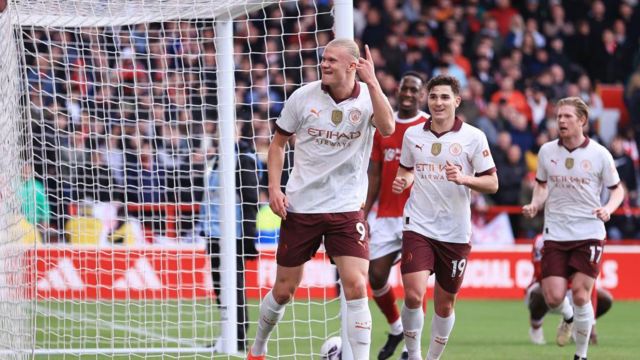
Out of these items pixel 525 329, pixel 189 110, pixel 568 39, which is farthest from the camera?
pixel 568 39

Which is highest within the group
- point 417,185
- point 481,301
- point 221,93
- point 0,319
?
point 221,93

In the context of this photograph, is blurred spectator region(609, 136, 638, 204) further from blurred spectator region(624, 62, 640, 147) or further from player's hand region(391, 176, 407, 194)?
player's hand region(391, 176, 407, 194)

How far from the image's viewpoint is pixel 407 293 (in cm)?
916

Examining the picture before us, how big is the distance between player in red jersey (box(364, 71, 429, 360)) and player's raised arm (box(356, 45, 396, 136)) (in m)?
2.32

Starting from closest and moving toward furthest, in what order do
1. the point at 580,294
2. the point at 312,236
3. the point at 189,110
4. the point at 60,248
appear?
the point at 312,236 < the point at 580,294 < the point at 189,110 < the point at 60,248

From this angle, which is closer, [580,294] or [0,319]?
[0,319]

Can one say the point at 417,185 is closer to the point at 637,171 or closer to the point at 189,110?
the point at 189,110

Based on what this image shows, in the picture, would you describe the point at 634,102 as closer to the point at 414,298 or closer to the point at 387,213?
the point at 387,213

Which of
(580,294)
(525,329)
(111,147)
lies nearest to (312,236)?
(580,294)

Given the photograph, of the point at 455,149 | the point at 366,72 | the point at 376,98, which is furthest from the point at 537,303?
the point at 366,72

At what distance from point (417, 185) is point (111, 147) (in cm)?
451

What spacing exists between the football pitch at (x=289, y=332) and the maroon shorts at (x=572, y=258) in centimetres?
106

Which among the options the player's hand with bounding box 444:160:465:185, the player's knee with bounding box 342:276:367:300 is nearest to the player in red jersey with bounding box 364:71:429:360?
the player's hand with bounding box 444:160:465:185

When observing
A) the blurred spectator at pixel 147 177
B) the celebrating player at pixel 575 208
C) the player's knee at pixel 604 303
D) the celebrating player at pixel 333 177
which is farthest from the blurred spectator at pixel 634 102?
the celebrating player at pixel 333 177
